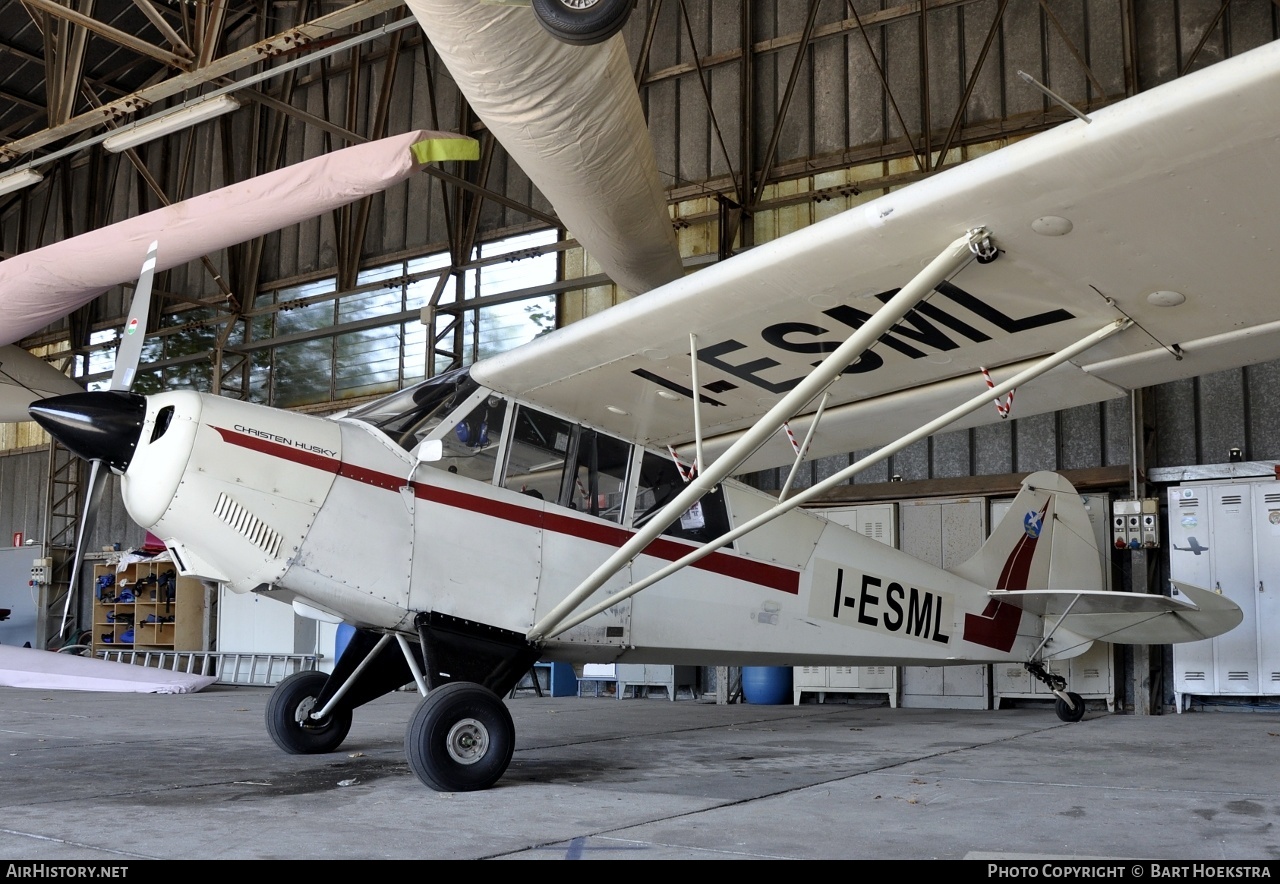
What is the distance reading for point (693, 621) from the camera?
21.5 ft

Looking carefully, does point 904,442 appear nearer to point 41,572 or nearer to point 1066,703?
point 1066,703

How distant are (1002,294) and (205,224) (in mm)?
8014

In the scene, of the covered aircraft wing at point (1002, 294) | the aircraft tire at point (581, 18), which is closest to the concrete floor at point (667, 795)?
the covered aircraft wing at point (1002, 294)

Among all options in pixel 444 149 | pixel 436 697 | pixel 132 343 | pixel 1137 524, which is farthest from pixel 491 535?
pixel 1137 524

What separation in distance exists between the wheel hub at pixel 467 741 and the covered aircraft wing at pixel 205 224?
14.1 feet

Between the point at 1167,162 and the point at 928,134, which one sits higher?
the point at 928,134

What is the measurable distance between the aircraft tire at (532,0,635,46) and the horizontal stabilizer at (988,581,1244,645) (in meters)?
5.32

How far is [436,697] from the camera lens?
16.6 feet

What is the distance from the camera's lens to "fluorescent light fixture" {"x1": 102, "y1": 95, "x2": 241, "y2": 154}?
10.5 metres

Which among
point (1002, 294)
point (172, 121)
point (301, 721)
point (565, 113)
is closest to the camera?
point (1002, 294)

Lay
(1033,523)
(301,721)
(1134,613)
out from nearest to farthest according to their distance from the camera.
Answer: (301,721)
(1134,613)
(1033,523)

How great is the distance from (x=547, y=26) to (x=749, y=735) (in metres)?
5.36

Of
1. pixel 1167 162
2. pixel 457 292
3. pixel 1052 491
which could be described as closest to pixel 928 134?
pixel 1052 491
